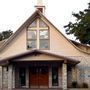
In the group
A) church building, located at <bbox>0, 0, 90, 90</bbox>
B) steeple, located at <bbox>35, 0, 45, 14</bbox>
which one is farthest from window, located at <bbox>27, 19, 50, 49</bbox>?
steeple, located at <bbox>35, 0, 45, 14</bbox>

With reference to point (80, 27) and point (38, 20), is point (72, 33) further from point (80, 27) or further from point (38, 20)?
point (38, 20)

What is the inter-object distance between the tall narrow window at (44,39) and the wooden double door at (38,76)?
6.49ft

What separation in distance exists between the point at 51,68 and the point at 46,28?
3781 millimetres

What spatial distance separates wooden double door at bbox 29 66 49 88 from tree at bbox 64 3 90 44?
10.3 metres

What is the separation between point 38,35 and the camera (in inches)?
1641

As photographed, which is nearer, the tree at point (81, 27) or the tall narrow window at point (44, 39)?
the tall narrow window at point (44, 39)

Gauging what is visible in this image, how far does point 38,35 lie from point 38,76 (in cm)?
385

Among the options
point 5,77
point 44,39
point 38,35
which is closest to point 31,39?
point 38,35

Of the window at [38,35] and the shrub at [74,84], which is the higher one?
the window at [38,35]

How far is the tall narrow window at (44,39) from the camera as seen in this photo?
41.6 m

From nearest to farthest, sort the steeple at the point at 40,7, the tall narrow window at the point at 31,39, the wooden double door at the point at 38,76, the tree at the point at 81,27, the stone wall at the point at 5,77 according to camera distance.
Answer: the stone wall at the point at 5,77
the wooden double door at the point at 38,76
the tall narrow window at the point at 31,39
the steeple at the point at 40,7
the tree at the point at 81,27

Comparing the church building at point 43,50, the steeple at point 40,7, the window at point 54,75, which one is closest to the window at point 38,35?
the church building at point 43,50

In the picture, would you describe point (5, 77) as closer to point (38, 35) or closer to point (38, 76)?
point (38, 76)

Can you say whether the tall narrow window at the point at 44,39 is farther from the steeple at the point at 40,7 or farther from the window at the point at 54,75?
the steeple at the point at 40,7
